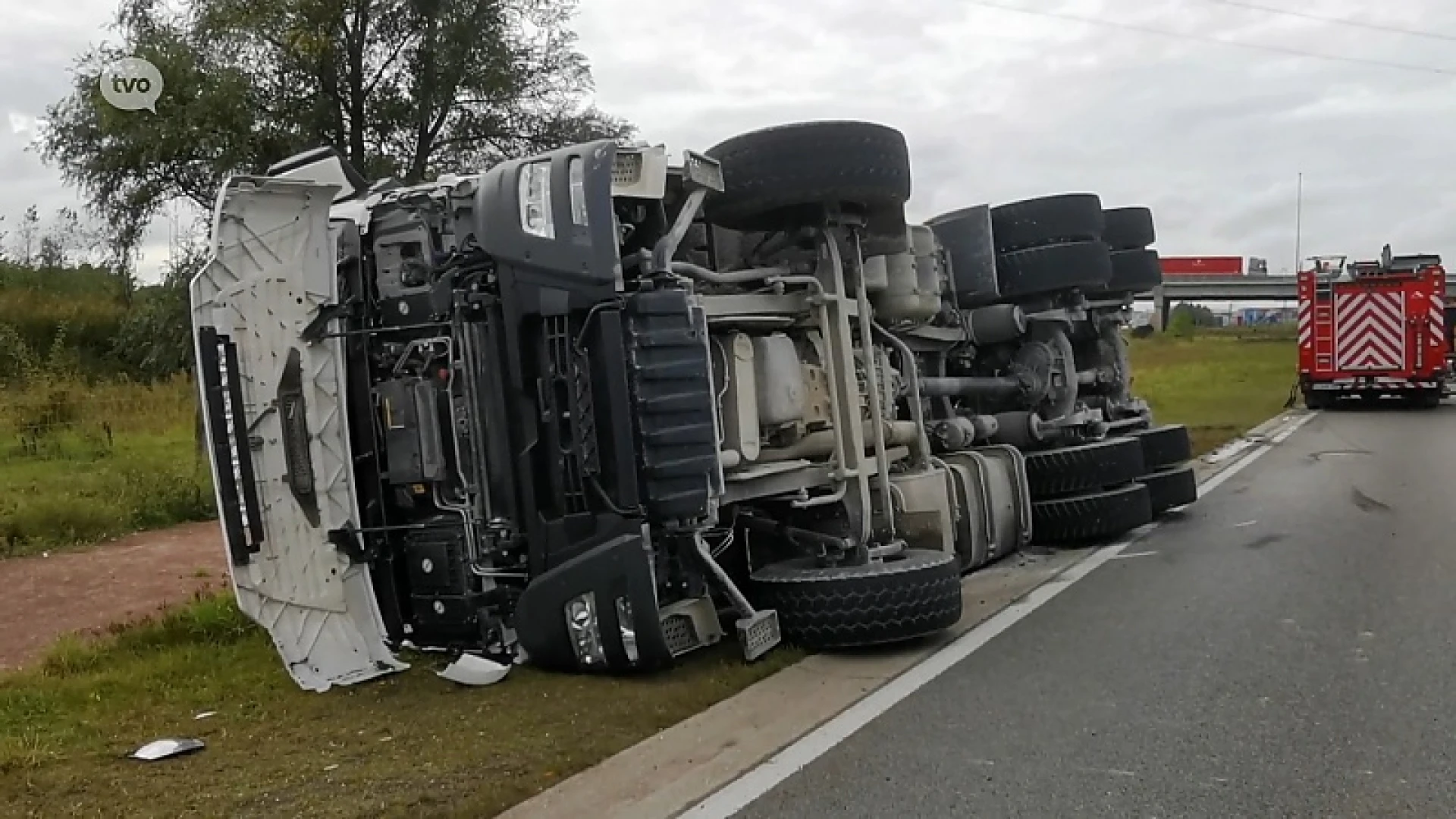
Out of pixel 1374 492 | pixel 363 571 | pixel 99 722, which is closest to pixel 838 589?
pixel 363 571

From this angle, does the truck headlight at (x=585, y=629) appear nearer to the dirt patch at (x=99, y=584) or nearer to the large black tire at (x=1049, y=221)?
the dirt patch at (x=99, y=584)

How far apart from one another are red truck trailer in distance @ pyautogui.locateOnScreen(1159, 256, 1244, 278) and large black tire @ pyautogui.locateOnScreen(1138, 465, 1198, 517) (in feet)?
228

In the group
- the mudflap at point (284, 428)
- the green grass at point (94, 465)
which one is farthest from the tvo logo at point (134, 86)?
the mudflap at point (284, 428)

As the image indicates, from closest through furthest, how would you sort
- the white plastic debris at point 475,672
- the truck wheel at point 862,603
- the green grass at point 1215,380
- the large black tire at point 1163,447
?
the white plastic debris at point 475,672 → the truck wheel at point 862,603 → the large black tire at point 1163,447 → the green grass at point 1215,380

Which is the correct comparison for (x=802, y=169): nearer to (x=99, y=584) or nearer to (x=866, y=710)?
(x=866, y=710)

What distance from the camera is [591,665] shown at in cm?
548

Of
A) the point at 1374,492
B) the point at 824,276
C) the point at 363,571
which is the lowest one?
the point at 1374,492

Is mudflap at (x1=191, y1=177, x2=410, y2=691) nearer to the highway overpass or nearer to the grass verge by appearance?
the grass verge

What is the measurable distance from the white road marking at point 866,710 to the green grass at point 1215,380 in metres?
9.47

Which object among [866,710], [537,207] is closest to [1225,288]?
[866,710]

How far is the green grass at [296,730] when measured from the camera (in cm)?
420

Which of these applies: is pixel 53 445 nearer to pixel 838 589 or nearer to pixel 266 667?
pixel 266 667

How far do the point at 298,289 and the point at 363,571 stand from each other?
4.10 ft

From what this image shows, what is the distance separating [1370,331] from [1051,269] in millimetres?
17255
